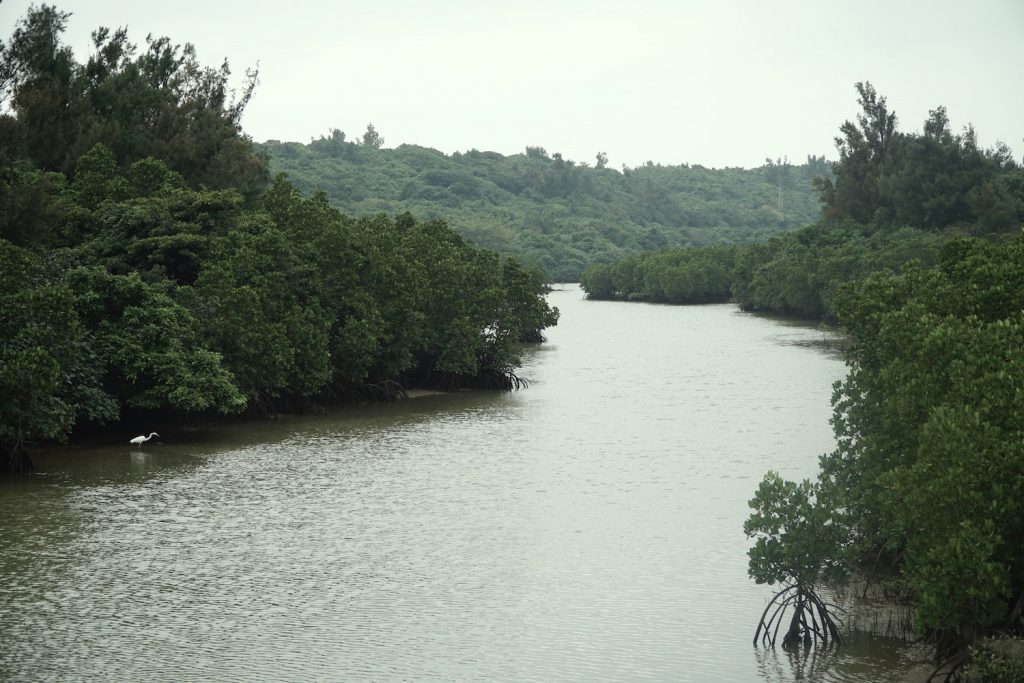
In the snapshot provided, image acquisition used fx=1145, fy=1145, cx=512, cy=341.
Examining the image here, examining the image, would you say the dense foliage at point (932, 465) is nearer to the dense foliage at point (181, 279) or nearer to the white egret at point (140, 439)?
the dense foliage at point (181, 279)

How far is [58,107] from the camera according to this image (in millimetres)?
45000

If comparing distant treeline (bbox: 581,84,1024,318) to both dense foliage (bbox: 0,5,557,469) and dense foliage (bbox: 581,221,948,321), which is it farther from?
dense foliage (bbox: 0,5,557,469)

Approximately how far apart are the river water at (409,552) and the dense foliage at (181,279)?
5.76ft

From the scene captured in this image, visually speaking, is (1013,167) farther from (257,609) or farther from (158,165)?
(257,609)

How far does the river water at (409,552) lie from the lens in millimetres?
14383

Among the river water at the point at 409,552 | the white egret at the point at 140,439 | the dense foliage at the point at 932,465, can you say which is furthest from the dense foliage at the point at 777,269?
the dense foliage at the point at 932,465

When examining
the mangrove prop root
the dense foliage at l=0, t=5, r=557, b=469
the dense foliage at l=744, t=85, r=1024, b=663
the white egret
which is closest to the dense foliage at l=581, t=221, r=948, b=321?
the dense foliage at l=0, t=5, r=557, b=469

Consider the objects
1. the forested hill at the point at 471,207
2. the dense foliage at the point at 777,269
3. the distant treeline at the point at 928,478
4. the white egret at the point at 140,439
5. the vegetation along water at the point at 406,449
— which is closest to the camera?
the distant treeline at the point at 928,478

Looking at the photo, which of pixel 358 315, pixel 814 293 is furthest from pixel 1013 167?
pixel 358 315

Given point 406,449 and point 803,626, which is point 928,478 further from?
point 406,449

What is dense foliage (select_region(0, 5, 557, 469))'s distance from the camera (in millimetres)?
27052

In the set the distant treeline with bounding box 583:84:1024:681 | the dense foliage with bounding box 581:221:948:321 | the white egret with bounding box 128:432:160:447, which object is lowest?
the white egret with bounding box 128:432:160:447

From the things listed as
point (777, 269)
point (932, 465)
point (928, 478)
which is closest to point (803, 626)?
point (928, 478)

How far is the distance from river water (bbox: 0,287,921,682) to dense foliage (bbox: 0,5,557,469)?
1757 millimetres
